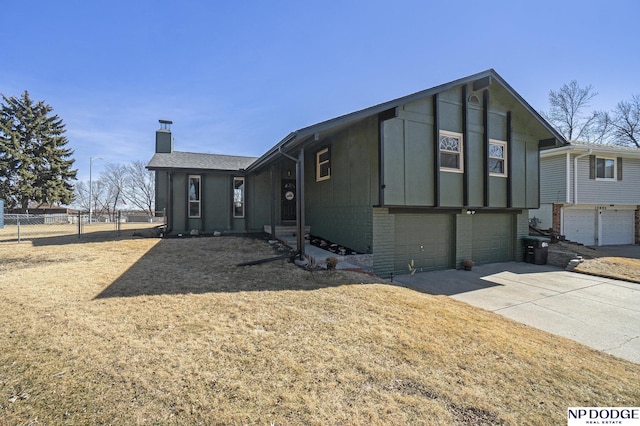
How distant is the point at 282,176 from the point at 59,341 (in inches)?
413

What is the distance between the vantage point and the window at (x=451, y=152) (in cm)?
823

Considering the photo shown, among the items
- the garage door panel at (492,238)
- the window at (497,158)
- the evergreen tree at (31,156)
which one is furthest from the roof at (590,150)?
the evergreen tree at (31,156)

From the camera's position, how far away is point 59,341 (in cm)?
303

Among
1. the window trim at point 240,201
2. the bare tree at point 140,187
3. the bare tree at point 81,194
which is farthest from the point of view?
the bare tree at point 81,194

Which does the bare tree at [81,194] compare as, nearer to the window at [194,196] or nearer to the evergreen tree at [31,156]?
the evergreen tree at [31,156]

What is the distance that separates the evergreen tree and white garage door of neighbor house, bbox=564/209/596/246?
4361cm

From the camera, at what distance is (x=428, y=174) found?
791cm

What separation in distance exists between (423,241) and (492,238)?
3222mm

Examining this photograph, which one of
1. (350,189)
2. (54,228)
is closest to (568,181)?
(350,189)

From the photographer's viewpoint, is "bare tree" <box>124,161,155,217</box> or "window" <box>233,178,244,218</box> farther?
"bare tree" <box>124,161,155,217</box>

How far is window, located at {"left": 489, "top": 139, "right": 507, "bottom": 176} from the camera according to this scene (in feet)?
29.9

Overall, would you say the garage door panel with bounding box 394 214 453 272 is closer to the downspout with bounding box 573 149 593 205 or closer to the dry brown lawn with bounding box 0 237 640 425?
the dry brown lawn with bounding box 0 237 640 425

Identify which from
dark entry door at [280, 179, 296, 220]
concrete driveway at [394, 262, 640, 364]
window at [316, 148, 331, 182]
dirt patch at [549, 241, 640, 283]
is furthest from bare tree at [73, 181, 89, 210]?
dirt patch at [549, 241, 640, 283]

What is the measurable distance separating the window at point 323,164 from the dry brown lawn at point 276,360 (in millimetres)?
5423
